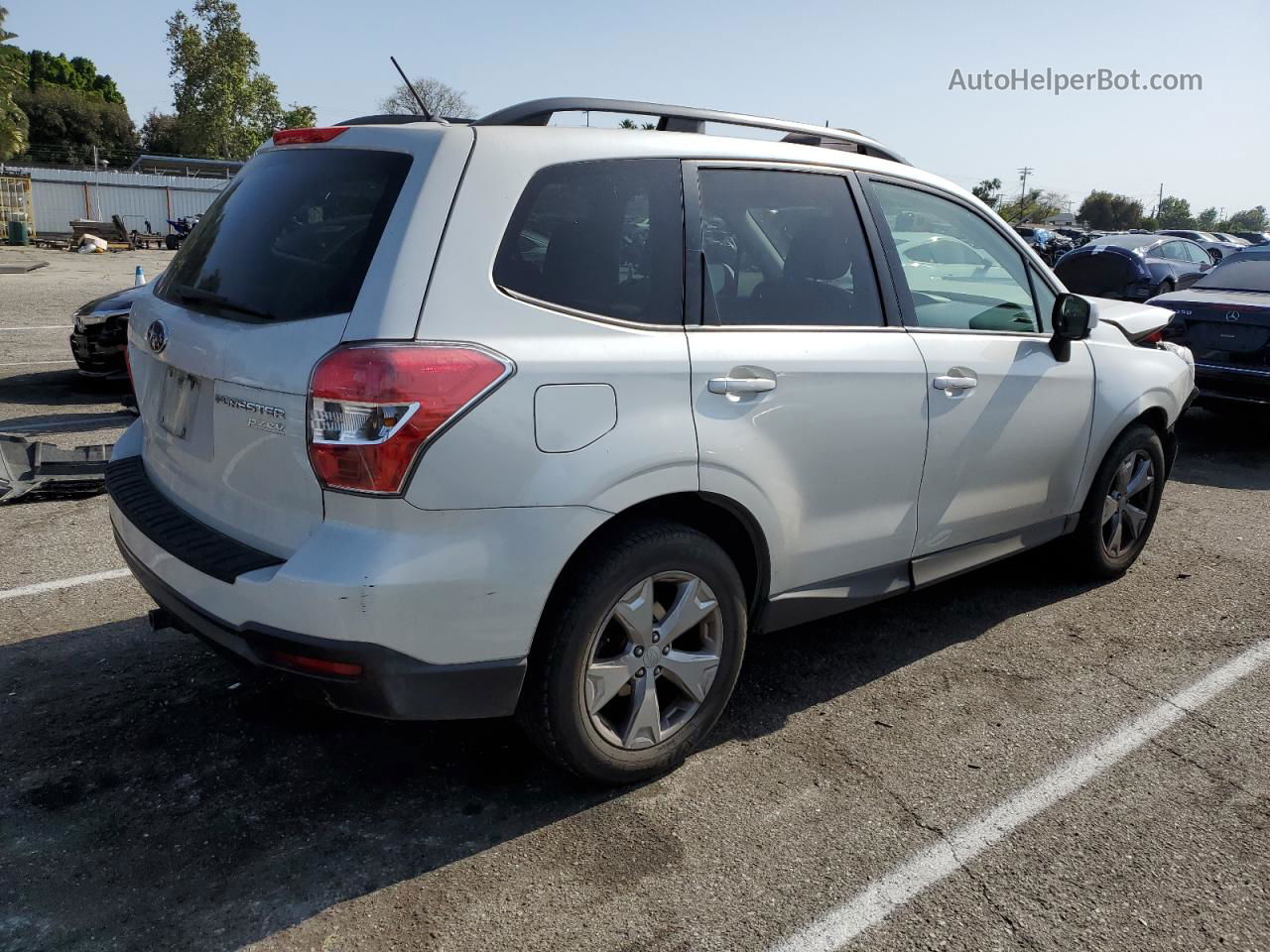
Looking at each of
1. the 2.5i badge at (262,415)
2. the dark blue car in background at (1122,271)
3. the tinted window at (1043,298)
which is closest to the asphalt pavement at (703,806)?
the 2.5i badge at (262,415)

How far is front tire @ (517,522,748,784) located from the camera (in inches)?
109

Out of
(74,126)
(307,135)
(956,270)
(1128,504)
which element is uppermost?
(74,126)

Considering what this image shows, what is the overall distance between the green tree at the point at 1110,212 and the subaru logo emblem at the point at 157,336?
351 ft

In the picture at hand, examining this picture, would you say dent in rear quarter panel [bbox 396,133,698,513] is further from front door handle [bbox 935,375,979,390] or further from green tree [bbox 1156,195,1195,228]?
green tree [bbox 1156,195,1195,228]

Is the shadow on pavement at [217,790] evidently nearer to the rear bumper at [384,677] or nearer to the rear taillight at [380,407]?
the rear bumper at [384,677]

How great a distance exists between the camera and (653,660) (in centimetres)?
301

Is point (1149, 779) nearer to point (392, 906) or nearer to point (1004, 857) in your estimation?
point (1004, 857)

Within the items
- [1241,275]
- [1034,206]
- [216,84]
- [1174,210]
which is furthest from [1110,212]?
[1241,275]

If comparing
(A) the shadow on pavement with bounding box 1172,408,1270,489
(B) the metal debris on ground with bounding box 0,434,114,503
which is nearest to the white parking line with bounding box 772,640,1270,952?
(A) the shadow on pavement with bounding box 1172,408,1270,489

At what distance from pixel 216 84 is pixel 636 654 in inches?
3253

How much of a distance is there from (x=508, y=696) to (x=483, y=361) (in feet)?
2.89

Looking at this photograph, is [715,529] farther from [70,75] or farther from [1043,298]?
[70,75]

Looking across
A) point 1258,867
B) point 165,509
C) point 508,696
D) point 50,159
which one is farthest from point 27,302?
point 50,159

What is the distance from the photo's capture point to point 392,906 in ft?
8.45
